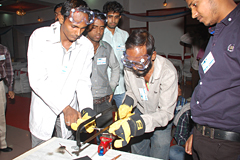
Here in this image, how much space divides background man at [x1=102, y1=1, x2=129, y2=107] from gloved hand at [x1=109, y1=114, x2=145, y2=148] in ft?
5.04

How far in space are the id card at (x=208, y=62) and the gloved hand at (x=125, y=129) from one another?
0.67 m

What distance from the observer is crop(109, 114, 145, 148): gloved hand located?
135cm

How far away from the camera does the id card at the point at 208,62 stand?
1311 mm

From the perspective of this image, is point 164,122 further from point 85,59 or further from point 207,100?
point 85,59

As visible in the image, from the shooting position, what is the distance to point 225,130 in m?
1.26

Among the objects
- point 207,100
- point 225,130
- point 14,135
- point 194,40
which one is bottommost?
point 14,135

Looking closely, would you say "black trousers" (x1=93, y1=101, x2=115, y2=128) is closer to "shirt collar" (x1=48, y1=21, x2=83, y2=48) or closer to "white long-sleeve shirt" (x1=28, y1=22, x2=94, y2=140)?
"white long-sleeve shirt" (x1=28, y1=22, x2=94, y2=140)

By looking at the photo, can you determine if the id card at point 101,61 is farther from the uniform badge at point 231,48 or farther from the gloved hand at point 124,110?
the uniform badge at point 231,48

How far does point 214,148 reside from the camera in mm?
1309

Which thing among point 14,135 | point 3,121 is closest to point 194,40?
point 3,121

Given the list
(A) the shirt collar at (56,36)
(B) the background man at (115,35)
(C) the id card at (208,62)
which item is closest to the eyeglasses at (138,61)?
(C) the id card at (208,62)

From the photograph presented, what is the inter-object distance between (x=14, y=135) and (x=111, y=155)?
309 centimetres

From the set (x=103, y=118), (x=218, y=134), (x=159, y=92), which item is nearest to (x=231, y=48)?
(x=218, y=134)

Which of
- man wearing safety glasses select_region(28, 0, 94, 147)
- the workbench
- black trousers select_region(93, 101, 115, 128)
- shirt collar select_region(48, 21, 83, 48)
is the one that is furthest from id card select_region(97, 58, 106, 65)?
the workbench
